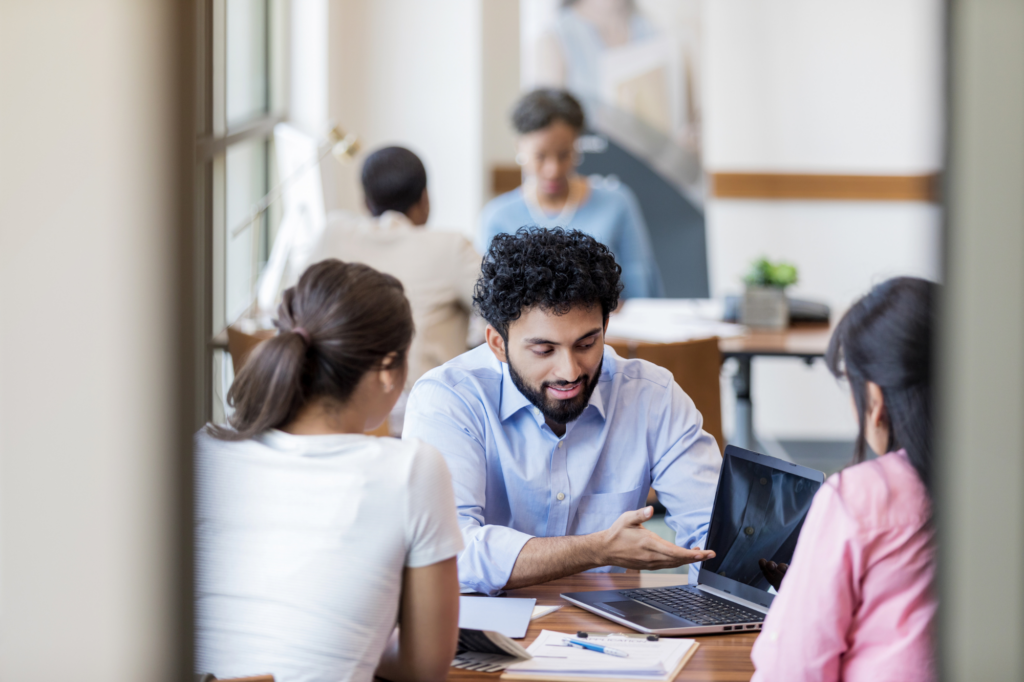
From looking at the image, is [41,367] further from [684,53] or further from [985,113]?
[684,53]

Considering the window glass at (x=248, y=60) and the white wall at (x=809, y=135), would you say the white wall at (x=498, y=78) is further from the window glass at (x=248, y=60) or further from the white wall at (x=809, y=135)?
the window glass at (x=248, y=60)

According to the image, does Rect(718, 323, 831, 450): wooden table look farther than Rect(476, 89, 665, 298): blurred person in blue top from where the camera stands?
No

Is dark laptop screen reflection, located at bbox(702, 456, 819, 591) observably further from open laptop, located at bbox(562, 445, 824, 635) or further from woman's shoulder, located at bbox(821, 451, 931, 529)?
woman's shoulder, located at bbox(821, 451, 931, 529)

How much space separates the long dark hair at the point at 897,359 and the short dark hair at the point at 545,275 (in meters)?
0.50

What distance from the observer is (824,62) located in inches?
181

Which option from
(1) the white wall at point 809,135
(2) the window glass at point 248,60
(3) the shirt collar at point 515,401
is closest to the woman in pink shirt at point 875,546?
(3) the shirt collar at point 515,401

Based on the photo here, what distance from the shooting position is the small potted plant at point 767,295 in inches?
130

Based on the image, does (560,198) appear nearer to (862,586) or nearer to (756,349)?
(756,349)

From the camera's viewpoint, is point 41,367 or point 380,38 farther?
point 380,38

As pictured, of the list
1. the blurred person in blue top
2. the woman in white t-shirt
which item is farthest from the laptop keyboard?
the blurred person in blue top

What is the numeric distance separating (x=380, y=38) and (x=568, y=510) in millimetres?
3557

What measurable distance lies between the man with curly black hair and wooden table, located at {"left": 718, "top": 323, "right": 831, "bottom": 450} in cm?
106

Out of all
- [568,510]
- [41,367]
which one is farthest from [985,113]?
[568,510]

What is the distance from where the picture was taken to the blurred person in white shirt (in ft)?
9.17
